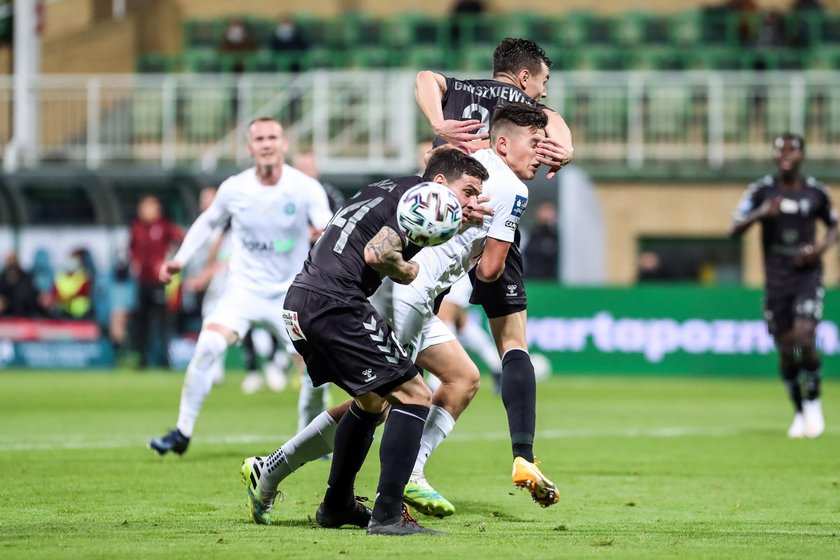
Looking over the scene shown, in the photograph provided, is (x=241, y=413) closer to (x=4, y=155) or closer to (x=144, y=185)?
(x=144, y=185)

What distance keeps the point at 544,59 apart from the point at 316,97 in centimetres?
1643

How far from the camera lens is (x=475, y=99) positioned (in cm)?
854

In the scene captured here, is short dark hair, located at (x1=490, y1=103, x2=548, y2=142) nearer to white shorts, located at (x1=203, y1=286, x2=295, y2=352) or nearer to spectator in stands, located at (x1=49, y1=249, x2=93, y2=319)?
white shorts, located at (x1=203, y1=286, x2=295, y2=352)

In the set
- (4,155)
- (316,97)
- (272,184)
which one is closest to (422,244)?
(272,184)

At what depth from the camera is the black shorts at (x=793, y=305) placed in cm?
1350

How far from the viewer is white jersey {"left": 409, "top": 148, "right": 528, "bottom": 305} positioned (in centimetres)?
783

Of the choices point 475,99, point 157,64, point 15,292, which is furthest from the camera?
point 157,64

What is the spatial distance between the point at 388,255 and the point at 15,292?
58.4 ft

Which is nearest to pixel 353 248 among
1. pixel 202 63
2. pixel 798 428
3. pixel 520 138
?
pixel 520 138

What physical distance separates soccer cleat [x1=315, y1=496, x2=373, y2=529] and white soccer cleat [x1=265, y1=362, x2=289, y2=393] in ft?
38.3

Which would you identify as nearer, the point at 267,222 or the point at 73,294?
the point at 267,222

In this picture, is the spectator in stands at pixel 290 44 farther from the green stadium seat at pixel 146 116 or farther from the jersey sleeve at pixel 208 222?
the jersey sleeve at pixel 208 222

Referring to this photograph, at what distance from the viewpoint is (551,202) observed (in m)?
23.4

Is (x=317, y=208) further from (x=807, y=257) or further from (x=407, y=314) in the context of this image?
(x=807, y=257)
